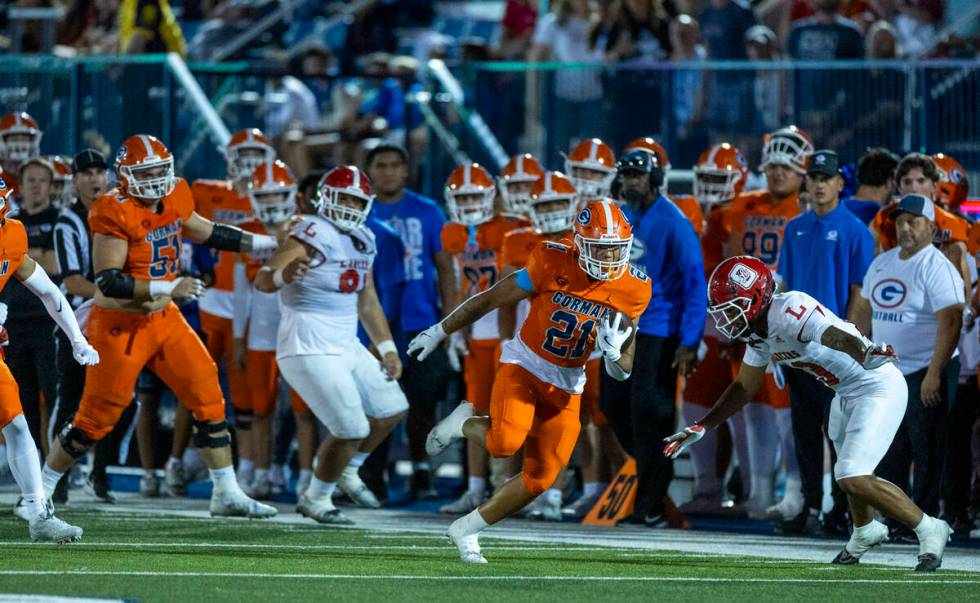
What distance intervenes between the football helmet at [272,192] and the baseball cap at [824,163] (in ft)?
11.5

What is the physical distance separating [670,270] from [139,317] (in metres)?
3.08

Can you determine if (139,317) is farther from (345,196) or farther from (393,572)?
(393,572)

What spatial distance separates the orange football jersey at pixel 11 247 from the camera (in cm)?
853

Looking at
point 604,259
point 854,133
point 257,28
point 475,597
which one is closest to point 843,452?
point 604,259

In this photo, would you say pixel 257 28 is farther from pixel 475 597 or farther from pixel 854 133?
pixel 475 597

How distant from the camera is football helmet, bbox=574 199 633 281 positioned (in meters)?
8.54

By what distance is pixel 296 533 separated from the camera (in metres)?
9.48

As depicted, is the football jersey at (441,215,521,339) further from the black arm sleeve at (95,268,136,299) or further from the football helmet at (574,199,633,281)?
the football helmet at (574,199,633,281)

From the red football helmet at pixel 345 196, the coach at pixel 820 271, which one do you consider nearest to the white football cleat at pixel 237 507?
the red football helmet at pixel 345 196

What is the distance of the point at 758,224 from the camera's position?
35.3 feet

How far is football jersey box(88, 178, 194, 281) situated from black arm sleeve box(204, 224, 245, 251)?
27cm

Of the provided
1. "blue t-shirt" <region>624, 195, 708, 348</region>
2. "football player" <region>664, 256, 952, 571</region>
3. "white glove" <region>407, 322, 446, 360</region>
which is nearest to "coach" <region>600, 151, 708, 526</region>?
"blue t-shirt" <region>624, 195, 708, 348</region>

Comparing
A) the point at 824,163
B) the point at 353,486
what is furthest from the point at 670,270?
the point at 353,486

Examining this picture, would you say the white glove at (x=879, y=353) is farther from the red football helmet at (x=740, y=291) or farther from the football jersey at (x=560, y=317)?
the football jersey at (x=560, y=317)
